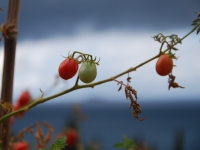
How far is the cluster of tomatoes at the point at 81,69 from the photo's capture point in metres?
0.34

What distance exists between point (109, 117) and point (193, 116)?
0.46 meters

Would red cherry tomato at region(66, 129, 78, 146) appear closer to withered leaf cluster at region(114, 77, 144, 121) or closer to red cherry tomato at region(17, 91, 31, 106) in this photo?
red cherry tomato at region(17, 91, 31, 106)

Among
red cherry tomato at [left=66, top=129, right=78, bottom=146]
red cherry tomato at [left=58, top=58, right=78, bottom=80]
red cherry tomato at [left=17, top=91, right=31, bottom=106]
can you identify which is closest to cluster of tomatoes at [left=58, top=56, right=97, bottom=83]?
red cherry tomato at [left=58, top=58, right=78, bottom=80]

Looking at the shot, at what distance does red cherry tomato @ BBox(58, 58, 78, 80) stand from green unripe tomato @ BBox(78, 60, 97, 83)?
2 centimetres

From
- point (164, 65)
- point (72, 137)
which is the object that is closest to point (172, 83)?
point (164, 65)

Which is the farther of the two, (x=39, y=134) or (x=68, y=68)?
(x=39, y=134)

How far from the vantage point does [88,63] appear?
344mm

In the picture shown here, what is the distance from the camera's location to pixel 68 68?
361 mm

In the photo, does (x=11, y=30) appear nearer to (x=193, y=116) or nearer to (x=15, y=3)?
(x=15, y=3)

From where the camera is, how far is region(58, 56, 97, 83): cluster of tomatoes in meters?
0.34

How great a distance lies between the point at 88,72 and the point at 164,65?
0.07 m

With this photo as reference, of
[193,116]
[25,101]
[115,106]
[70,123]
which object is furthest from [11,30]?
[115,106]

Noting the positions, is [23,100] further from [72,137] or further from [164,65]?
[72,137]

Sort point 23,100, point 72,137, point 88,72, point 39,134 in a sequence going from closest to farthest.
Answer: point 88,72, point 39,134, point 23,100, point 72,137
